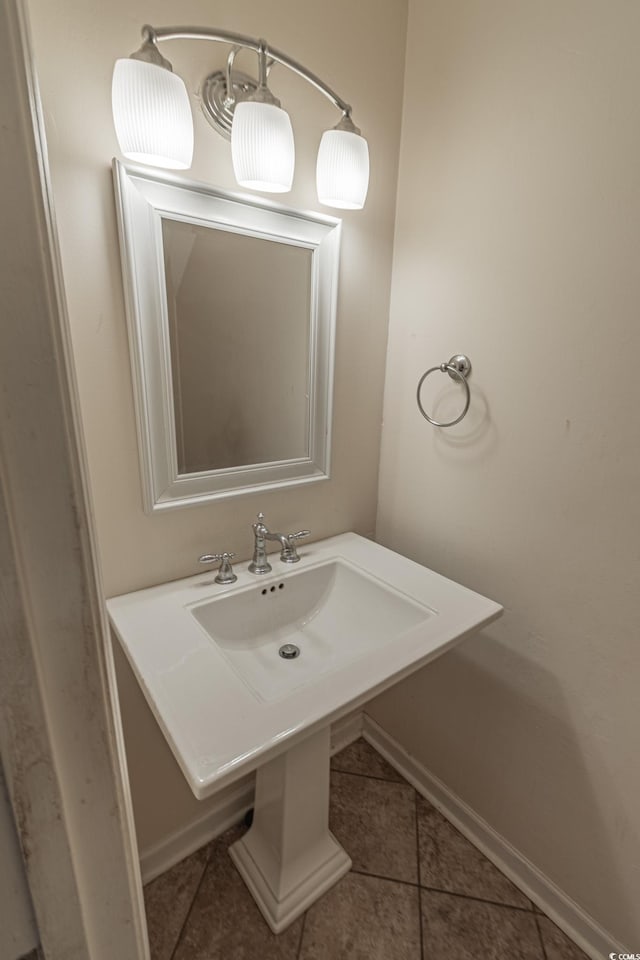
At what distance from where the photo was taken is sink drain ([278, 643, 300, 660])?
3.40ft

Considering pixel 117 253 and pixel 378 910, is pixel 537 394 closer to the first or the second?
pixel 117 253

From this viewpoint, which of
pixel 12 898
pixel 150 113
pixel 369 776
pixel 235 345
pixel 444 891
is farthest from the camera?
pixel 369 776

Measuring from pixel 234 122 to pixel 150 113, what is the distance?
0.17 meters

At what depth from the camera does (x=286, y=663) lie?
1016 millimetres

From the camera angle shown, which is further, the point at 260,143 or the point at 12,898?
the point at 260,143

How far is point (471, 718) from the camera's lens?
3.96ft

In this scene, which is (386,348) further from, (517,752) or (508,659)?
(517,752)

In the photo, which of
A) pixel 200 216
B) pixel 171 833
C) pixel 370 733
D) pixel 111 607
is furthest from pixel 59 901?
pixel 370 733

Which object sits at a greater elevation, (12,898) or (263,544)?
(12,898)

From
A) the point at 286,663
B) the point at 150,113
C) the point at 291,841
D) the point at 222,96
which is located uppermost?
the point at 222,96

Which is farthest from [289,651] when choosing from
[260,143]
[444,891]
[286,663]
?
[260,143]

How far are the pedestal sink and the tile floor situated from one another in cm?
5

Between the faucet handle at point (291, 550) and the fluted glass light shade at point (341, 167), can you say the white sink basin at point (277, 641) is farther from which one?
the fluted glass light shade at point (341, 167)

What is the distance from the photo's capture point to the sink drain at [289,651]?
1.04 metres
